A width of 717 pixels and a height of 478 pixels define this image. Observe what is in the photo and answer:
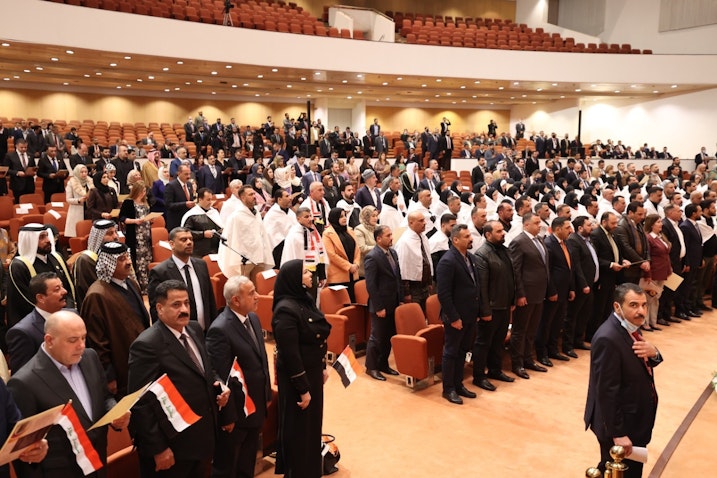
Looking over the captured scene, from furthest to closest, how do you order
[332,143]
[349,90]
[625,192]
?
[349,90] < [332,143] < [625,192]

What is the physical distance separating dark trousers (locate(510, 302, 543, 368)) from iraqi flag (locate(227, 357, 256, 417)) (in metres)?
3.46

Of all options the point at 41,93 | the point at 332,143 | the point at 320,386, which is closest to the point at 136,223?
the point at 320,386

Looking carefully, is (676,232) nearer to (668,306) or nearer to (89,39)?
(668,306)

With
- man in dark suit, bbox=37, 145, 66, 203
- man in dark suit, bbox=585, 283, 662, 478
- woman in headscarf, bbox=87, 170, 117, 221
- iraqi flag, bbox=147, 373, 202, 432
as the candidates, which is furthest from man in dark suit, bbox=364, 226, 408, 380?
man in dark suit, bbox=37, 145, 66, 203

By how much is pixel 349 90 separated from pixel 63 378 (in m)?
21.9

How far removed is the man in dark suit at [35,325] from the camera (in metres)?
3.33

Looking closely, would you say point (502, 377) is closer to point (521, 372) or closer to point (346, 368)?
point (521, 372)

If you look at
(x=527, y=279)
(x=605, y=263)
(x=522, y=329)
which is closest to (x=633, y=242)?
(x=605, y=263)

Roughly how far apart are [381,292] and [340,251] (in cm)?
90

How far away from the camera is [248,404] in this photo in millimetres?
3455

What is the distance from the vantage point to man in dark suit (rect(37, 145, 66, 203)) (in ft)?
36.4

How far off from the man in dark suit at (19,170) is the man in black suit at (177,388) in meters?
9.48

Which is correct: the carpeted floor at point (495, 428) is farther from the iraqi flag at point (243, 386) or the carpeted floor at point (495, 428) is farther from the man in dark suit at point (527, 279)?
the iraqi flag at point (243, 386)

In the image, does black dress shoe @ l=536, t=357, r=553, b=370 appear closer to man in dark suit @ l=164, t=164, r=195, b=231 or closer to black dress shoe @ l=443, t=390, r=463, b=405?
black dress shoe @ l=443, t=390, r=463, b=405
